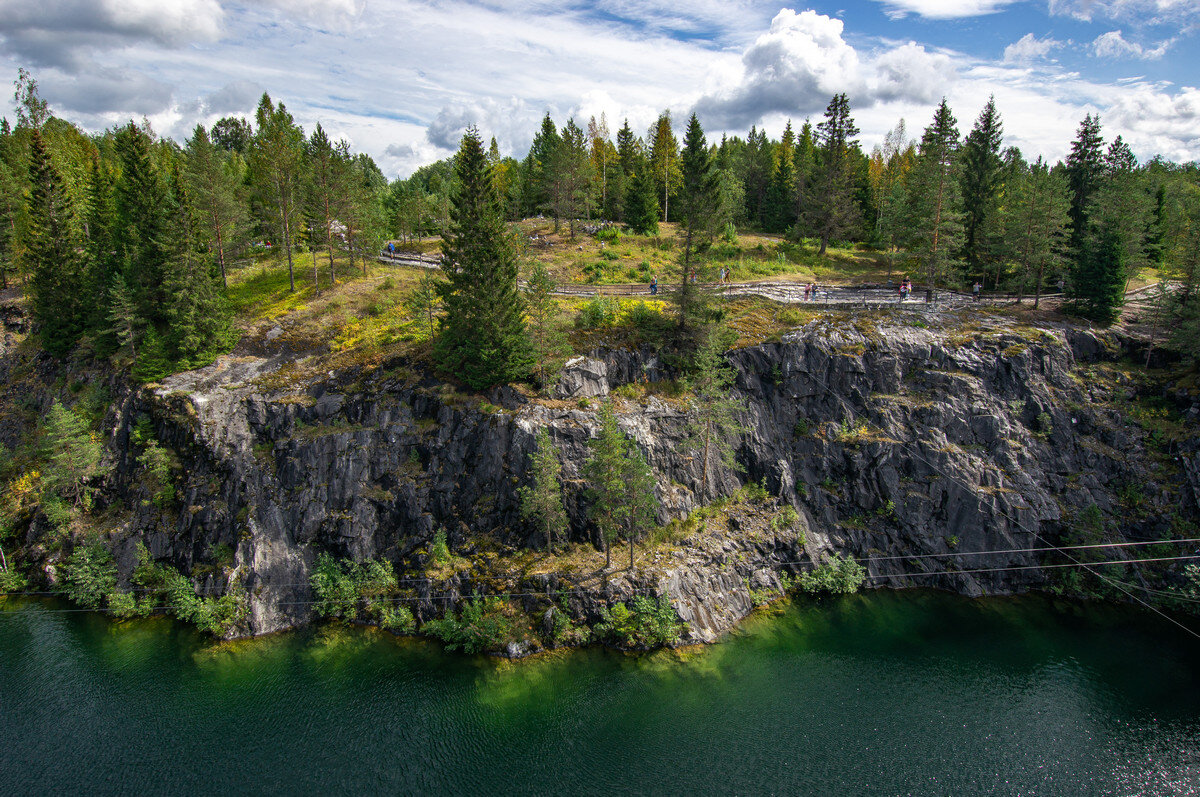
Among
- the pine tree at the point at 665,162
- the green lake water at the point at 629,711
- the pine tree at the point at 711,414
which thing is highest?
the pine tree at the point at 665,162

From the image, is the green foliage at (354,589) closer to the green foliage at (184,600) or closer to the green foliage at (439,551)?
the green foliage at (439,551)

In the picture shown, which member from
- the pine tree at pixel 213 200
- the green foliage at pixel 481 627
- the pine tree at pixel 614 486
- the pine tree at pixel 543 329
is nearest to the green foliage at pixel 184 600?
the green foliage at pixel 481 627

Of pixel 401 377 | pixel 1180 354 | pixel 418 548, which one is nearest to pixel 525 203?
pixel 401 377

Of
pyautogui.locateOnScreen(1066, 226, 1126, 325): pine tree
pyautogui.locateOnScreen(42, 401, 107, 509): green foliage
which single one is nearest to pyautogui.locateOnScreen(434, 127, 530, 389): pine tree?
pyautogui.locateOnScreen(42, 401, 107, 509): green foliage

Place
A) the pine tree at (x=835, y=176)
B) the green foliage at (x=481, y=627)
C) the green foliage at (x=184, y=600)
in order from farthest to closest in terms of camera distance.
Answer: the pine tree at (x=835, y=176)
the green foliage at (x=184, y=600)
the green foliage at (x=481, y=627)

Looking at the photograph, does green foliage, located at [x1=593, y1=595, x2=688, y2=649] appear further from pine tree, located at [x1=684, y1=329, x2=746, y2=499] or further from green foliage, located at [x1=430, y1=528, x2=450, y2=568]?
green foliage, located at [x1=430, y1=528, x2=450, y2=568]

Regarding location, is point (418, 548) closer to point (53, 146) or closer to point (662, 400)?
point (662, 400)

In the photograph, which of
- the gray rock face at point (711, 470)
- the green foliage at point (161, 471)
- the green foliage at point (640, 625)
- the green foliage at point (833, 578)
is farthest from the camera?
the green foliage at point (161, 471)
